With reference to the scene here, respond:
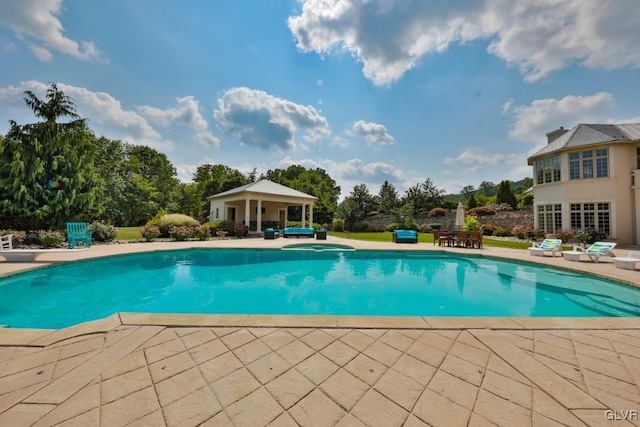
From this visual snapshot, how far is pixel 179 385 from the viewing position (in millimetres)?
2061

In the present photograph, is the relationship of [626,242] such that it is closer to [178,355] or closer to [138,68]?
[178,355]

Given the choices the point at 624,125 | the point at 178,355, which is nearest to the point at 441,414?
the point at 178,355

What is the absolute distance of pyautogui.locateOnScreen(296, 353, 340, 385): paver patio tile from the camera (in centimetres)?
221

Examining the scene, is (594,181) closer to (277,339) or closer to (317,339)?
(317,339)

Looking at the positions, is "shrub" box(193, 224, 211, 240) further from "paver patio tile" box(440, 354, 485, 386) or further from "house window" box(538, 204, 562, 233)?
"house window" box(538, 204, 562, 233)

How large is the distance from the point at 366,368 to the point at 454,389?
74 centimetres

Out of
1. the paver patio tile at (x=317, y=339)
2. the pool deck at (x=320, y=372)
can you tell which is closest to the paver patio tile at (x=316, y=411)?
the pool deck at (x=320, y=372)

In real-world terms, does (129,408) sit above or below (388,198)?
below

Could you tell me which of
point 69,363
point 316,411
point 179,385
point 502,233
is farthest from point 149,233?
point 502,233

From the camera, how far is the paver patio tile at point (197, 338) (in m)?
2.75

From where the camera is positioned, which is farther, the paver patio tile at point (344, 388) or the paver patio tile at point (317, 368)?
the paver patio tile at point (317, 368)

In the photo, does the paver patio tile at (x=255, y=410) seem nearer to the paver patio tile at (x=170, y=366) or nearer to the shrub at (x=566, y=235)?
the paver patio tile at (x=170, y=366)

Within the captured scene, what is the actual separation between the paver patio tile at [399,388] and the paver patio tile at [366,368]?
57 mm

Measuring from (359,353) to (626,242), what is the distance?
1985 cm
